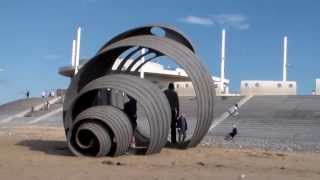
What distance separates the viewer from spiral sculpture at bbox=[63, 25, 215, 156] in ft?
46.5

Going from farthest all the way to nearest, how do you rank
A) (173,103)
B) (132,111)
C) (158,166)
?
1. (173,103)
2. (132,111)
3. (158,166)

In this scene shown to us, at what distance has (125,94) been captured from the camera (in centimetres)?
1583

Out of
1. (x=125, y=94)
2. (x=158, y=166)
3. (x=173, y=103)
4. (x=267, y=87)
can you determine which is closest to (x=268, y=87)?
(x=267, y=87)

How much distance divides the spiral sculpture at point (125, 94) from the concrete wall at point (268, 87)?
5140cm

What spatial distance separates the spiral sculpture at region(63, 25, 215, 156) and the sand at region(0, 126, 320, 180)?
48 centimetres

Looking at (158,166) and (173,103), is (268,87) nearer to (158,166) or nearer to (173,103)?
(173,103)

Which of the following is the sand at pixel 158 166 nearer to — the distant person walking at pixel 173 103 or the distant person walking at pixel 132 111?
the distant person walking at pixel 132 111

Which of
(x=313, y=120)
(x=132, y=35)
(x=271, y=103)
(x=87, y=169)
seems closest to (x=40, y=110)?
(x=271, y=103)

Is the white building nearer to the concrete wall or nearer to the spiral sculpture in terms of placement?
the concrete wall

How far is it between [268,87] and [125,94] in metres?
54.3

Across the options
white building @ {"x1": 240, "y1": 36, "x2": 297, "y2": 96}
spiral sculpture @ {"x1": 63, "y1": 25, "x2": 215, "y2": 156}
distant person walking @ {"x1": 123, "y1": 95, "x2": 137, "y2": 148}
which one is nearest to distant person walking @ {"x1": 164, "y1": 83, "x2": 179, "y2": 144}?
spiral sculpture @ {"x1": 63, "y1": 25, "x2": 215, "y2": 156}

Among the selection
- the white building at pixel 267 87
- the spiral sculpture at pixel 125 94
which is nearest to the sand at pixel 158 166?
the spiral sculpture at pixel 125 94

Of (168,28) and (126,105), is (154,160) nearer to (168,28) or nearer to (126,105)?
(126,105)

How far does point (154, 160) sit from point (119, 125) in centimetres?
127
